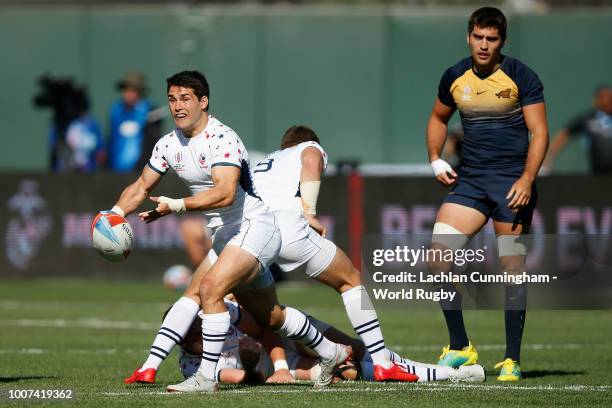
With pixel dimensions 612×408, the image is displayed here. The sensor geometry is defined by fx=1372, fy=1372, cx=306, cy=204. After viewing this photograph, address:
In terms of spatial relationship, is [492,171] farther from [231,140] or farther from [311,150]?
[231,140]

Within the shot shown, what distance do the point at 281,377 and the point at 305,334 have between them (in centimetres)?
65

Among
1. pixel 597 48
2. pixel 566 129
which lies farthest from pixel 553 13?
pixel 566 129

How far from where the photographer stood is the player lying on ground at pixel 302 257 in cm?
944

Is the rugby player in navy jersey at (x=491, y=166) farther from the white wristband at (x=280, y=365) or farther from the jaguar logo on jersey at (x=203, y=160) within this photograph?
the jaguar logo on jersey at (x=203, y=160)

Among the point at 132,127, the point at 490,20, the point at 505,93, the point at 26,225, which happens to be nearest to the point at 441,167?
the point at 505,93

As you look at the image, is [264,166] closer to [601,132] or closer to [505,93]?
[505,93]

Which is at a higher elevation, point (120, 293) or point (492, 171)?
point (492, 171)

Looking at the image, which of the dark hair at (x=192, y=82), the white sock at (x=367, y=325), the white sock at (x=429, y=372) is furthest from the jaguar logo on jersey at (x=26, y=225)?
the dark hair at (x=192, y=82)

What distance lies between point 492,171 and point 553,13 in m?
16.0

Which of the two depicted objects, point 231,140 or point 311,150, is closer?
point 231,140

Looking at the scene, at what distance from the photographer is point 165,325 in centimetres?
942

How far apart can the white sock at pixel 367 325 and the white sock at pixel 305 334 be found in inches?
14.5

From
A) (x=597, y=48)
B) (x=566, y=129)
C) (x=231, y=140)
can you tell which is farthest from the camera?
(x=597, y=48)

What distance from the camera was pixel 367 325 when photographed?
388 inches
